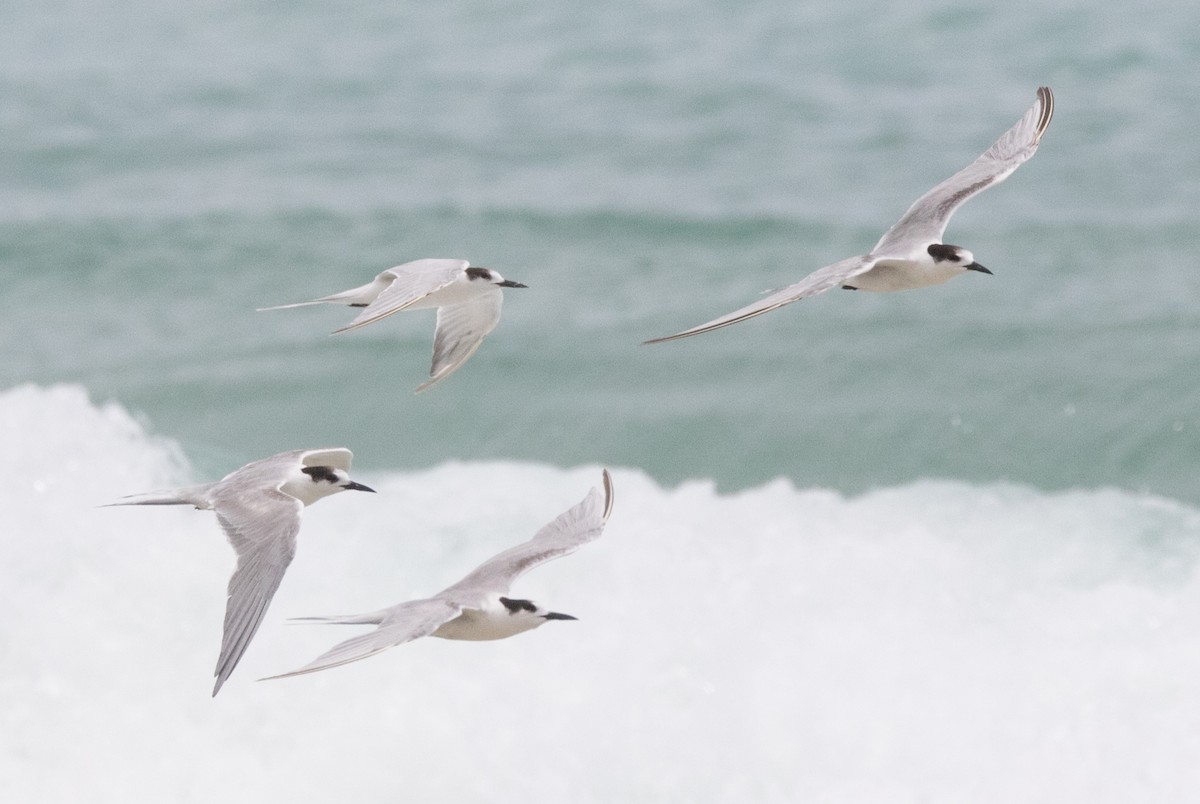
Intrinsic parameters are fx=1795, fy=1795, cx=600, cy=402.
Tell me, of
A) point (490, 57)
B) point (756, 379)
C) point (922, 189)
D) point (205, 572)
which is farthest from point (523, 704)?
point (490, 57)

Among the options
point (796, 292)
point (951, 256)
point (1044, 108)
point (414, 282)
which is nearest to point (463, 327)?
point (414, 282)

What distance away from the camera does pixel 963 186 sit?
711cm

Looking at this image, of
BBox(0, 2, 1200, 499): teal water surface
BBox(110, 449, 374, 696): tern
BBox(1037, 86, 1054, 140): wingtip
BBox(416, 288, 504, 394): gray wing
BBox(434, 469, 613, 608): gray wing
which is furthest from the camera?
BBox(0, 2, 1200, 499): teal water surface

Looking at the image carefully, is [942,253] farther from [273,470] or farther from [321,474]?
[273,470]

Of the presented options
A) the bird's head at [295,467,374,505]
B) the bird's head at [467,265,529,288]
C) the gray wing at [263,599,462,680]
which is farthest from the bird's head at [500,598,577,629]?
the bird's head at [467,265,529,288]

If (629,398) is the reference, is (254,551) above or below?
above

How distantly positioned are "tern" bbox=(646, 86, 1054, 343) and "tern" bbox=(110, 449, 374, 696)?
1.40 m

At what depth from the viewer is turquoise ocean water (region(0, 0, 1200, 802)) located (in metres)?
9.08

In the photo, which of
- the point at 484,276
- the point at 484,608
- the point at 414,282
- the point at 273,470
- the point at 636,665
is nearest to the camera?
the point at 484,608

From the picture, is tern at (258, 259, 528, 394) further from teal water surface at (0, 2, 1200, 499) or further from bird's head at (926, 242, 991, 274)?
teal water surface at (0, 2, 1200, 499)

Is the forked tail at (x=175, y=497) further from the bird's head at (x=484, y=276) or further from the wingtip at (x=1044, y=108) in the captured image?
the wingtip at (x=1044, y=108)

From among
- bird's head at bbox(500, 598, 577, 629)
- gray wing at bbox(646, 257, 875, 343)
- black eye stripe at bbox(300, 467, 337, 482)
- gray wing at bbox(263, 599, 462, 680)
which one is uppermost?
gray wing at bbox(646, 257, 875, 343)

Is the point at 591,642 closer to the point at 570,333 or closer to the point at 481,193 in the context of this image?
the point at 570,333

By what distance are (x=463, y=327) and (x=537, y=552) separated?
156cm
